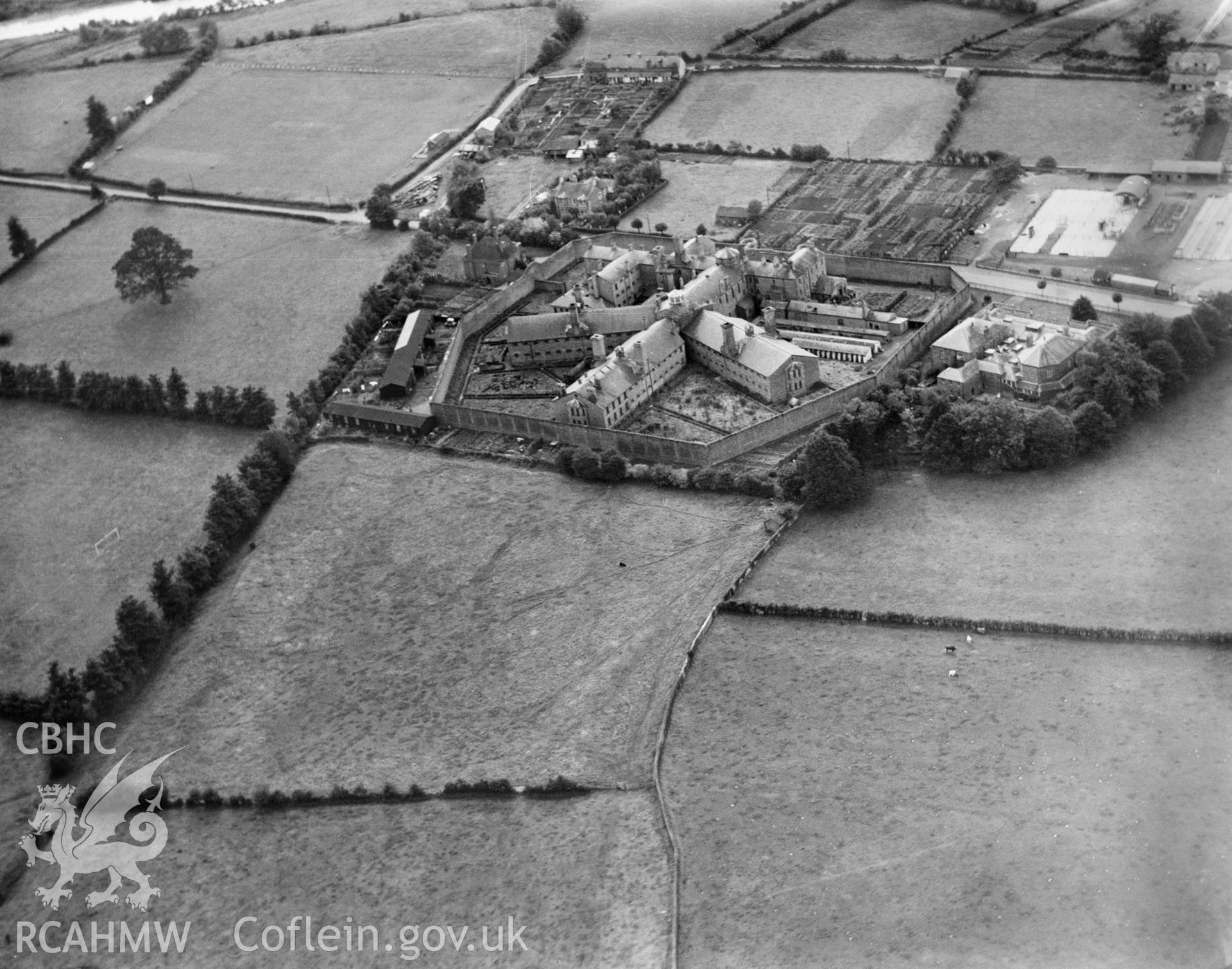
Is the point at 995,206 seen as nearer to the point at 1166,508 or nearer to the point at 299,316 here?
the point at 1166,508

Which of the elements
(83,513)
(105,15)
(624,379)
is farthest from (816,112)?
(105,15)

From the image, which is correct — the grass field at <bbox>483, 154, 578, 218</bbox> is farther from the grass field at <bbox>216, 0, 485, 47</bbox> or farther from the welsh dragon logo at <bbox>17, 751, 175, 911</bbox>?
the welsh dragon logo at <bbox>17, 751, 175, 911</bbox>

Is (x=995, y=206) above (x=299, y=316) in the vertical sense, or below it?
above

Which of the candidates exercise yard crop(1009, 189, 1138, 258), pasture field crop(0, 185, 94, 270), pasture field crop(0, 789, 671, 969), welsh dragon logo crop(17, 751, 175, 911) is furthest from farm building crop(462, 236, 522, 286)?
pasture field crop(0, 789, 671, 969)

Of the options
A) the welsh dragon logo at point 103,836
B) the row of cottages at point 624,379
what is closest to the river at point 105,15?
the row of cottages at point 624,379

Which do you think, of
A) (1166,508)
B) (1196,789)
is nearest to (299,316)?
(1166,508)

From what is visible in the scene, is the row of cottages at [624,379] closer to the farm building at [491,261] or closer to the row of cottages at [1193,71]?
the farm building at [491,261]
